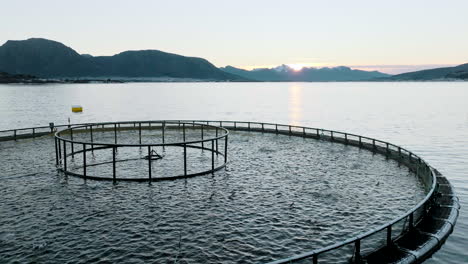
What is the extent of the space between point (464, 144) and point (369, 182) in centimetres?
5446

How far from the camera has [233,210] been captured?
88.2 ft

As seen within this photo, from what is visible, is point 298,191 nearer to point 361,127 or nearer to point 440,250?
point 440,250

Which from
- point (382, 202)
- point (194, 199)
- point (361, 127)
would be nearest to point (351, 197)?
point (382, 202)

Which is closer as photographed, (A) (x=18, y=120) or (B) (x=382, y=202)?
(B) (x=382, y=202)

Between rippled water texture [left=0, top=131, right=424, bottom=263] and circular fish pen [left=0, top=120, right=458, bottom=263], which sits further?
rippled water texture [left=0, top=131, right=424, bottom=263]

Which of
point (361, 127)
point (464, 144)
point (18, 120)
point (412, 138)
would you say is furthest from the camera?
point (18, 120)

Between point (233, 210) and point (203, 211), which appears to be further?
point (233, 210)

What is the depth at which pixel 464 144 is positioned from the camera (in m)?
75.8

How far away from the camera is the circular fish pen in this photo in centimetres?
2008

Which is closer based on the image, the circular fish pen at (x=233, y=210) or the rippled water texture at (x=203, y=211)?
the circular fish pen at (x=233, y=210)

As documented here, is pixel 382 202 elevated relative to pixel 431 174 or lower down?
lower down

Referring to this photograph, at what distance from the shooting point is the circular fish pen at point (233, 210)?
20.1 m

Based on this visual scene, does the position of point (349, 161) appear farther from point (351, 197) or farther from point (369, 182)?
point (351, 197)

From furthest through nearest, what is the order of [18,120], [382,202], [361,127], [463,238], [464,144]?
[18,120]
[361,127]
[464,144]
[382,202]
[463,238]
